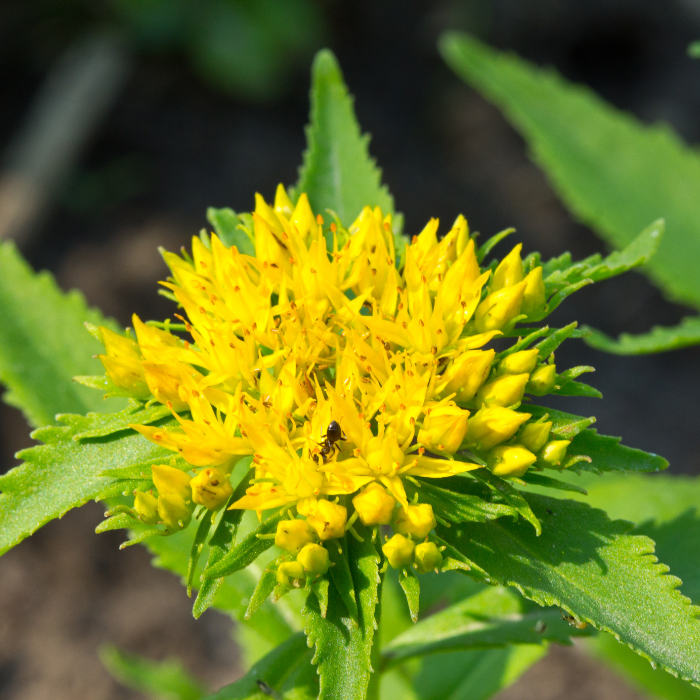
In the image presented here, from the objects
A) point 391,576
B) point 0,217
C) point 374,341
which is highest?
point 0,217

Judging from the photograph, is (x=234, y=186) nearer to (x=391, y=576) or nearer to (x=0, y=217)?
(x=0, y=217)

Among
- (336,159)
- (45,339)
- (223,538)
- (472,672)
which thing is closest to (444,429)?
(223,538)

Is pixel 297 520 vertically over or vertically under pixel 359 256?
under

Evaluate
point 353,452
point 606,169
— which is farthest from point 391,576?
point 606,169

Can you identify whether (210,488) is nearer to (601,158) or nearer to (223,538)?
(223,538)

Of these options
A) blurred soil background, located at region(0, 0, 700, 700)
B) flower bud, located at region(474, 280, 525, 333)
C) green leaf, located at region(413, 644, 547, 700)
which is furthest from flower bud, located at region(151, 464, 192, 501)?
blurred soil background, located at region(0, 0, 700, 700)

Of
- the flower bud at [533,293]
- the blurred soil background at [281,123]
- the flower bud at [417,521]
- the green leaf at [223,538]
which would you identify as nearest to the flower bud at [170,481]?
the green leaf at [223,538]

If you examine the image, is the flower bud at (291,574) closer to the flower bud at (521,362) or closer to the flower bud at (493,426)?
the flower bud at (493,426)
